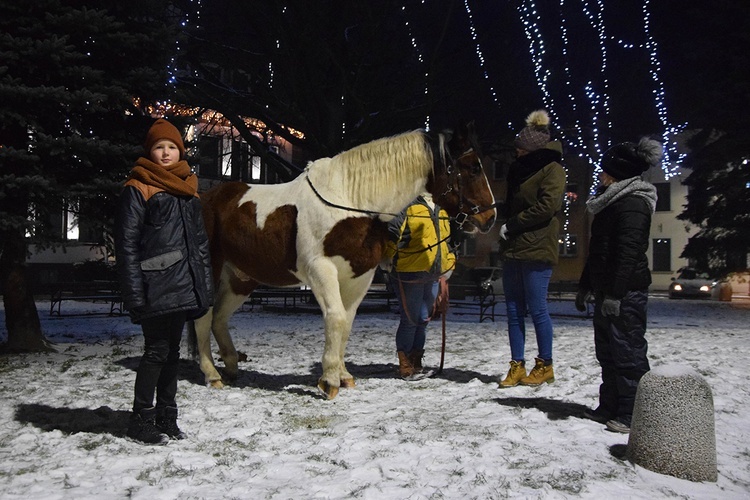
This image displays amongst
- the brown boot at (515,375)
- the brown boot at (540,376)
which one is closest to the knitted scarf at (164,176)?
the brown boot at (515,375)

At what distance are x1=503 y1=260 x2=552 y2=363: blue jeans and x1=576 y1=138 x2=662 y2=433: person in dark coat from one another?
3.31ft

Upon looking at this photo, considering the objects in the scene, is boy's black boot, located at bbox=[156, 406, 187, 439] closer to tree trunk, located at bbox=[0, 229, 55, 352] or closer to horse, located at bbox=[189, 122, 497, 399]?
horse, located at bbox=[189, 122, 497, 399]

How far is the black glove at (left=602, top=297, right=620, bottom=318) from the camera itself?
4109 mm

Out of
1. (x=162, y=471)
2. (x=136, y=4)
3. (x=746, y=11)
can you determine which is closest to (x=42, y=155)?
(x=136, y=4)

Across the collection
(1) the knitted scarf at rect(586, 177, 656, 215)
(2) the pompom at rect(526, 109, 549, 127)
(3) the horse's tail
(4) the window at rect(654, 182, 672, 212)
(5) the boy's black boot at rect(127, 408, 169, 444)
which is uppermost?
(4) the window at rect(654, 182, 672, 212)

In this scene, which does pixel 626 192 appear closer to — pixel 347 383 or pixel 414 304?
pixel 414 304

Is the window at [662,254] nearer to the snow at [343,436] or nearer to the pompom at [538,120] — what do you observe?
the snow at [343,436]

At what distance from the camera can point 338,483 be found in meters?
3.15

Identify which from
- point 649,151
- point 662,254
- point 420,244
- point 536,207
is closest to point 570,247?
point 662,254

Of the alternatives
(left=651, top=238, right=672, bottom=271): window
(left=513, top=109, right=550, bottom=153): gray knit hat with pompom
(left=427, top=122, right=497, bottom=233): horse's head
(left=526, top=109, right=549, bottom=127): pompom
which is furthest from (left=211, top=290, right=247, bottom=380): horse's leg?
(left=651, top=238, right=672, bottom=271): window

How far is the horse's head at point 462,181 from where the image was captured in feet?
17.7

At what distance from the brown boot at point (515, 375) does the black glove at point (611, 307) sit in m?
1.54

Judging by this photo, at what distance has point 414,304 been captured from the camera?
6184 mm

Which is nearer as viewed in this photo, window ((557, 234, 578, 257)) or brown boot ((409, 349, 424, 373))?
brown boot ((409, 349, 424, 373))
